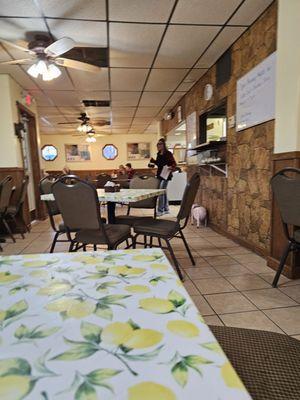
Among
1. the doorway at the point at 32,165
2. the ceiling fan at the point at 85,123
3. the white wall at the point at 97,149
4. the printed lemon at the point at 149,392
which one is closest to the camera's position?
the printed lemon at the point at 149,392

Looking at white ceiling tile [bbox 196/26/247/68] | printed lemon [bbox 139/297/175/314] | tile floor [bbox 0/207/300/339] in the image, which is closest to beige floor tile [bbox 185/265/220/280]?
tile floor [bbox 0/207/300/339]

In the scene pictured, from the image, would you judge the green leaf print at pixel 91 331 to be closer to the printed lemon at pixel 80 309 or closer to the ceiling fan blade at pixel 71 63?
the printed lemon at pixel 80 309

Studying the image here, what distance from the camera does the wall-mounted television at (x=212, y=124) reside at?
156 inches

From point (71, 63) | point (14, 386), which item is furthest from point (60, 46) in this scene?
point (14, 386)

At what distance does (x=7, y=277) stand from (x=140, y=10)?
8.91 feet

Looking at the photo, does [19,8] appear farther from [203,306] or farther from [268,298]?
[268,298]

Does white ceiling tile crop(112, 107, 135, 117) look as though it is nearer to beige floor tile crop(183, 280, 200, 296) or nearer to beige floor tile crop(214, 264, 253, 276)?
beige floor tile crop(214, 264, 253, 276)

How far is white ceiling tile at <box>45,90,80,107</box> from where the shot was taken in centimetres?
493

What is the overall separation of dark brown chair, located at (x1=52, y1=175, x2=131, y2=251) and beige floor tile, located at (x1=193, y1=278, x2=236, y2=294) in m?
0.79

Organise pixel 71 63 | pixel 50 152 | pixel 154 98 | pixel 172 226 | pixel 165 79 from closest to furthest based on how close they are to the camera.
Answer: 1. pixel 172 226
2. pixel 71 63
3. pixel 165 79
4. pixel 154 98
5. pixel 50 152

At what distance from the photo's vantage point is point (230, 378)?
0.31m

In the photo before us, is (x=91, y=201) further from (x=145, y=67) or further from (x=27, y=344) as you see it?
(x=145, y=67)

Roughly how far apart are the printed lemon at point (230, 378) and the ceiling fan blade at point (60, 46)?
287cm

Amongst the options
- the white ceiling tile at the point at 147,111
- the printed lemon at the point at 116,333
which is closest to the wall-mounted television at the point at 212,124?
the white ceiling tile at the point at 147,111
